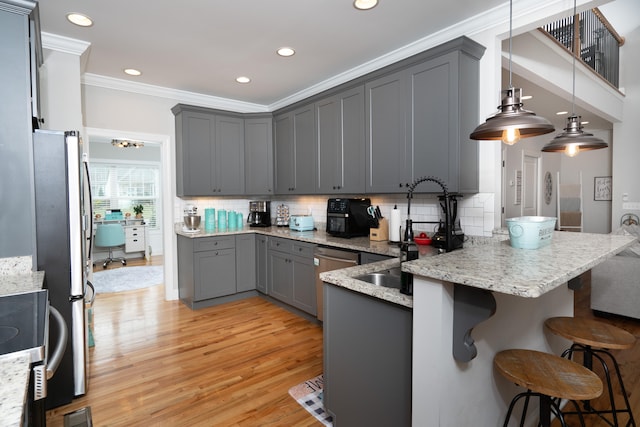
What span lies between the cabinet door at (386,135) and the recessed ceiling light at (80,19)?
2414 millimetres

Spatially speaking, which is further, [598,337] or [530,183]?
[530,183]

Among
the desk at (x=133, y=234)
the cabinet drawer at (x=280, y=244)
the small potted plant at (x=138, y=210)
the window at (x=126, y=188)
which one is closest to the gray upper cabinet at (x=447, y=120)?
the cabinet drawer at (x=280, y=244)

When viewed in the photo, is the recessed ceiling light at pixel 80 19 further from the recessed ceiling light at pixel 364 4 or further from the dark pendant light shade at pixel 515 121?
the dark pendant light shade at pixel 515 121

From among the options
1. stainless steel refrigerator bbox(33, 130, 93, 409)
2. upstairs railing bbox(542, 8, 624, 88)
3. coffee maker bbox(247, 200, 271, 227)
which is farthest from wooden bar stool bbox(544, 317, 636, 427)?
upstairs railing bbox(542, 8, 624, 88)

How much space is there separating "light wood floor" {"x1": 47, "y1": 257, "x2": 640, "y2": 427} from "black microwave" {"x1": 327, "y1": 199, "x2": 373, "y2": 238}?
1.05 m

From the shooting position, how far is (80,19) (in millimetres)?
2721

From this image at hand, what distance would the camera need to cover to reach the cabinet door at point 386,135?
304 centimetres

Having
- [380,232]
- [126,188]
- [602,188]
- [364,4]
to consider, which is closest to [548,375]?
[380,232]

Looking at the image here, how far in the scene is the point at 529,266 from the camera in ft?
4.17

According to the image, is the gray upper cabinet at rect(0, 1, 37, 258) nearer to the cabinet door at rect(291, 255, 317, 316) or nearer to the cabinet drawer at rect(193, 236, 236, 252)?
the cabinet drawer at rect(193, 236, 236, 252)

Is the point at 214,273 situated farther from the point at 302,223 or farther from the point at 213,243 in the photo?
the point at 302,223

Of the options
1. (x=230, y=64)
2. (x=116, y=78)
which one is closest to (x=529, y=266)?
(x=230, y=64)

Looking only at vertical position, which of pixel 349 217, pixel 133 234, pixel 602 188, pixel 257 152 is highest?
pixel 257 152

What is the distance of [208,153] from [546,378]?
4.18 meters
